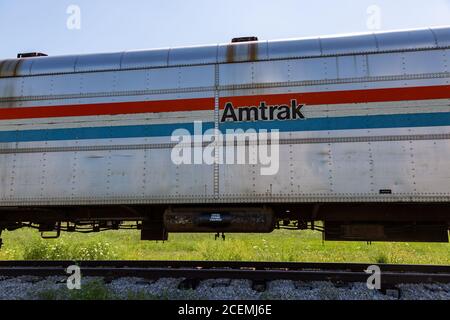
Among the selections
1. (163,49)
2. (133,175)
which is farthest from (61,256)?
(163,49)

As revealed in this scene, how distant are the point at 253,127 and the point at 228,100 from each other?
0.60 m

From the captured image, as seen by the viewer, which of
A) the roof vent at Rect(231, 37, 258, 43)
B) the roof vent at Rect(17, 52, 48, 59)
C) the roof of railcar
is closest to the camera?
the roof of railcar

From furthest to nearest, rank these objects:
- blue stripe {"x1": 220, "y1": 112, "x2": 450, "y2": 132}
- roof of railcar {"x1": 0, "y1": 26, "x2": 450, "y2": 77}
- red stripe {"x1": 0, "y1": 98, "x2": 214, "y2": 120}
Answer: red stripe {"x1": 0, "y1": 98, "x2": 214, "y2": 120}, roof of railcar {"x1": 0, "y1": 26, "x2": 450, "y2": 77}, blue stripe {"x1": 220, "y1": 112, "x2": 450, "y2": 132}

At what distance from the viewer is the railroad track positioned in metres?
5.05

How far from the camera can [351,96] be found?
4.90 metres

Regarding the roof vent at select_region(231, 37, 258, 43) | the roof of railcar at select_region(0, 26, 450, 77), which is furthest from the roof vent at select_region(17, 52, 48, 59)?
the roof vent at select_region(231, 37, 258, 43)

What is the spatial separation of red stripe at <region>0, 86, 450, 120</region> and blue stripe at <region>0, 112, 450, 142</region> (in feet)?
0.87

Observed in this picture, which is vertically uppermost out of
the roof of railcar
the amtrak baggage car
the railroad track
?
the roof of railcar

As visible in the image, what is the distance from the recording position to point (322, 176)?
4758 millimetres

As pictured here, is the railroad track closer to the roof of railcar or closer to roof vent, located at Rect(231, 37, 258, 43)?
the roof of railcar

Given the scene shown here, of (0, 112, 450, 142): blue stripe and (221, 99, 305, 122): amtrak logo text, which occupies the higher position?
(221, 99, 305, 122): amtrak logo text

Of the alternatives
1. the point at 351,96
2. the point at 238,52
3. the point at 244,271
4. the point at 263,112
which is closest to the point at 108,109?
the point at 238,52

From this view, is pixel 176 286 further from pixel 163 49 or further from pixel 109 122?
pixel 163 49
